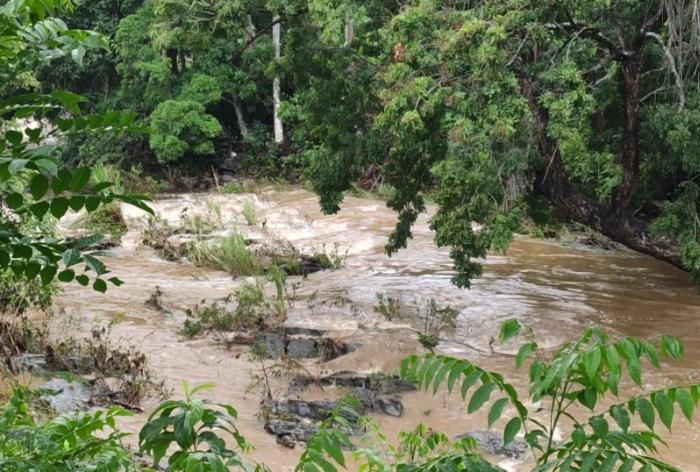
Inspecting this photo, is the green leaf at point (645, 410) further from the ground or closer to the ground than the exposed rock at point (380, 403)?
further from the ground

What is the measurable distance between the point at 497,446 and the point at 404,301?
4.47 metres

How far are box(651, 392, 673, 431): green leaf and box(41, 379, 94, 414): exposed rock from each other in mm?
4410

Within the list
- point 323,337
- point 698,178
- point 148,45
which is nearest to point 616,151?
point 698,178

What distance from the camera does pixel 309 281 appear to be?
1144cm

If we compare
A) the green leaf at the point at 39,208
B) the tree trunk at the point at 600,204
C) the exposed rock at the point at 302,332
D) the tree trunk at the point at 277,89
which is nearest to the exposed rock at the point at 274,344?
the exposed rock at the point at 302,332

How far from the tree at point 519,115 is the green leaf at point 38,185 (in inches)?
234

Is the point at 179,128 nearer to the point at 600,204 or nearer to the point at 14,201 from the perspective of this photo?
the point at 600,204

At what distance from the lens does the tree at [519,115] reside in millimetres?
7410

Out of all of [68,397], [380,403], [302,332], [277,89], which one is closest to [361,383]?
[380,403]

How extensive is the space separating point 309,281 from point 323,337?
310 centimetres

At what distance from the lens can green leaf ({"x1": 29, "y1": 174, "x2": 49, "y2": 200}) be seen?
162cm

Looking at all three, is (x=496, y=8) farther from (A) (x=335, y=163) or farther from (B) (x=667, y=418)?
(B) (x=667, y=418)

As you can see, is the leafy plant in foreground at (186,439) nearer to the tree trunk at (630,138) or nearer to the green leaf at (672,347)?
the green leaf at (672,347)

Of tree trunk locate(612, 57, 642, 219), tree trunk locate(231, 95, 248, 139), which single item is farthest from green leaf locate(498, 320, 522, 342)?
tree trunk locate(231, 95, 248, 139)
